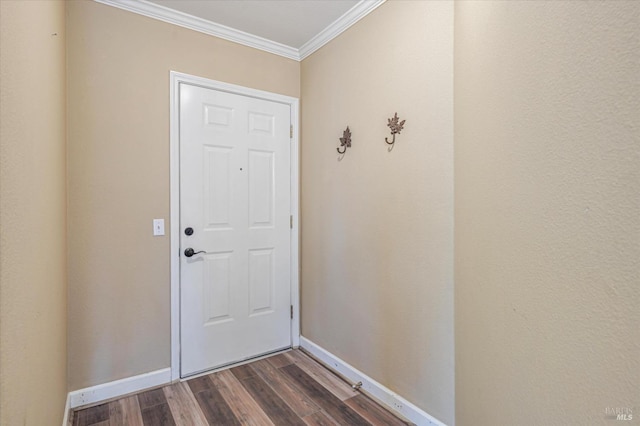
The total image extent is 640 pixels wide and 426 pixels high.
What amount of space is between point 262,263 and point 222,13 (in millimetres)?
1864

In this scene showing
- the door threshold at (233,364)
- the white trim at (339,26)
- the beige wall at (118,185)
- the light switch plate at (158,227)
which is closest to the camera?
the beige wall at (118,185)

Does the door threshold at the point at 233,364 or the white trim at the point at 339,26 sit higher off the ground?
the white trim at the point at 339,26

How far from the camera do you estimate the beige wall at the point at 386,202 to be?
169 centimetres

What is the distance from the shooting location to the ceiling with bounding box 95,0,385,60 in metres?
2.12

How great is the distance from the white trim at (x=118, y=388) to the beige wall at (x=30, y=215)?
0.35 m

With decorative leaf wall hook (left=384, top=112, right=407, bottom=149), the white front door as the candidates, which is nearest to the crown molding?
the white front door

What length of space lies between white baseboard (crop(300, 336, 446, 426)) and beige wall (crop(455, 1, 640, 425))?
46 cm

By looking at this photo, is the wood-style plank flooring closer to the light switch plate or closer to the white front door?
the white front door

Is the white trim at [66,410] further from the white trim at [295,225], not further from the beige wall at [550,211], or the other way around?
the beige wall at [550,211]

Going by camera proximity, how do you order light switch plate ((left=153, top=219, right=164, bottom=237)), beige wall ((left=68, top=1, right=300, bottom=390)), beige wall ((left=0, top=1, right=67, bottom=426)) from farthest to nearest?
light switch plate ((left=153, top=219, right=164, bottom=237))
beige wall ((left=68, top=1, right=300, bottom=390))
beige wall ((left=0, top=1, right=67, bottom=426))

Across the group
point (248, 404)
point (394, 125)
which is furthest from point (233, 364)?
point (394, 125)

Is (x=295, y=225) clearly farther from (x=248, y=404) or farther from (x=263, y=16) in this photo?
(x=263, y=16)

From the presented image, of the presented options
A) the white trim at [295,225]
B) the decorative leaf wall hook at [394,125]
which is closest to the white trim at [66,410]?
the white trim at [295,225]

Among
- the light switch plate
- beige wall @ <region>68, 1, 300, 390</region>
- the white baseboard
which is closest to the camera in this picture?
the white baseboard
